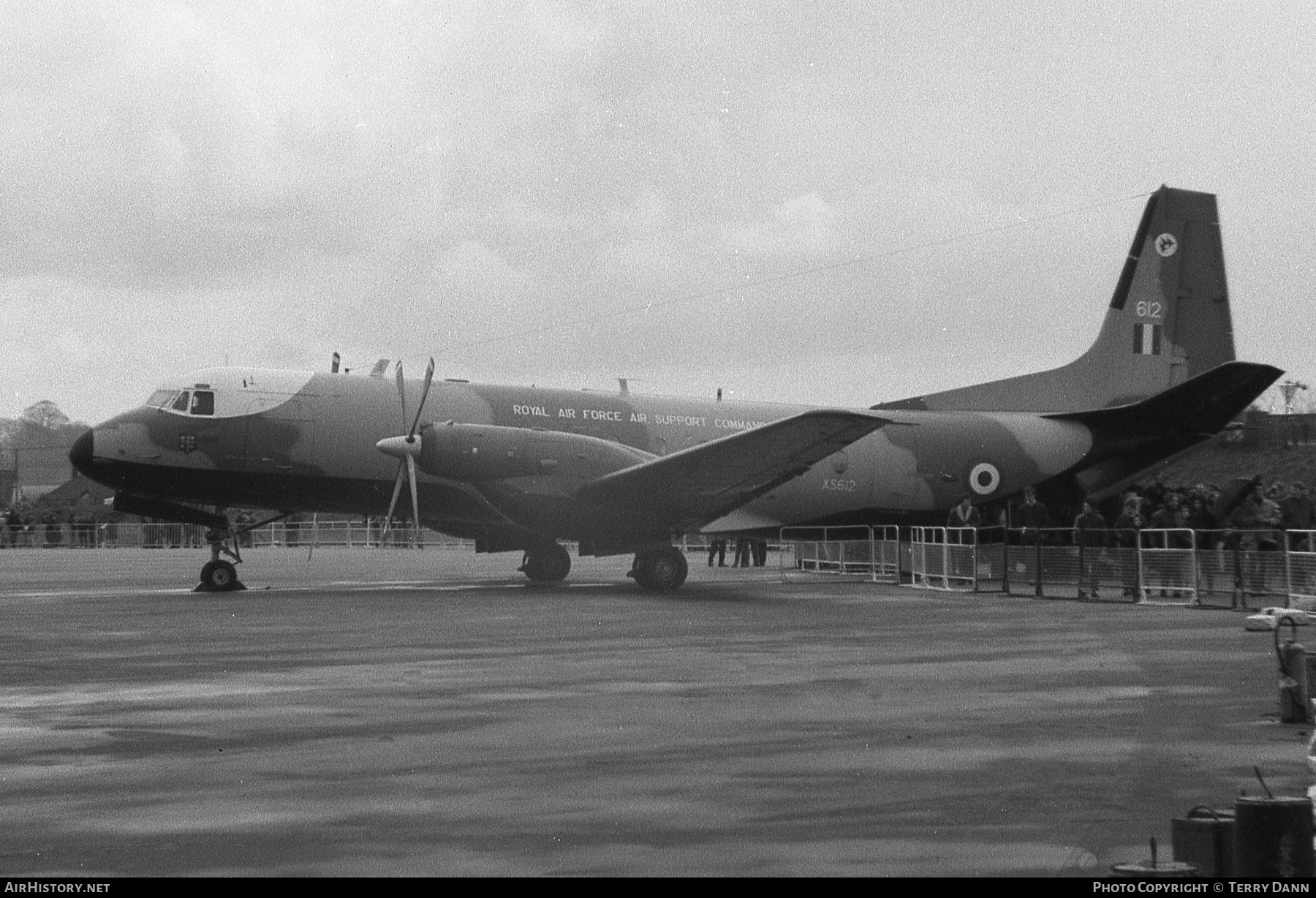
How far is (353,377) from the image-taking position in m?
29.4

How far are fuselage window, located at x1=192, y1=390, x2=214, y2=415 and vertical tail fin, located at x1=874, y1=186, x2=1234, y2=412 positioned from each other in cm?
1611

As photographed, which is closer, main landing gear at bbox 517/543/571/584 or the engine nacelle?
the engine nacelle

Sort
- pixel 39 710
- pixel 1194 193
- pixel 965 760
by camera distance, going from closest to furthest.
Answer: pixel 965 760 → pixel 39 710 → pixel 1194 193

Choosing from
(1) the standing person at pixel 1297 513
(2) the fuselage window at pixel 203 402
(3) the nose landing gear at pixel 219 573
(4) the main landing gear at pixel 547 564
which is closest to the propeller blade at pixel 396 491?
(3) the nose landing gear at pixel 219 573

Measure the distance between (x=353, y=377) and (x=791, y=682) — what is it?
59.0 feet

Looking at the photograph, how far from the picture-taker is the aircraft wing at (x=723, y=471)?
25.7m

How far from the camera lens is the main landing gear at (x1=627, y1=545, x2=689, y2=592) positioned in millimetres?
28891

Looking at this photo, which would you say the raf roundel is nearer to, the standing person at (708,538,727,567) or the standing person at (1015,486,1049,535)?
the standing person at (1015,486,1049,535)

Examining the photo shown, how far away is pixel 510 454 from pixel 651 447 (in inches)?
178

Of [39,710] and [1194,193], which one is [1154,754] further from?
[1194,193]

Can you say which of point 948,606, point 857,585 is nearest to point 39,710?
point 948,606

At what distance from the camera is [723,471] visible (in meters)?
27.2

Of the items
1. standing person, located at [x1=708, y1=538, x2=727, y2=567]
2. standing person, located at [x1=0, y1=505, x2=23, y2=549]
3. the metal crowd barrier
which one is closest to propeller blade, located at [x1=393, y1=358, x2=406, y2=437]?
the metal crowd barrier

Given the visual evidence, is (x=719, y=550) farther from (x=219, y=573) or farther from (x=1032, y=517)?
(x=219, y=573)
